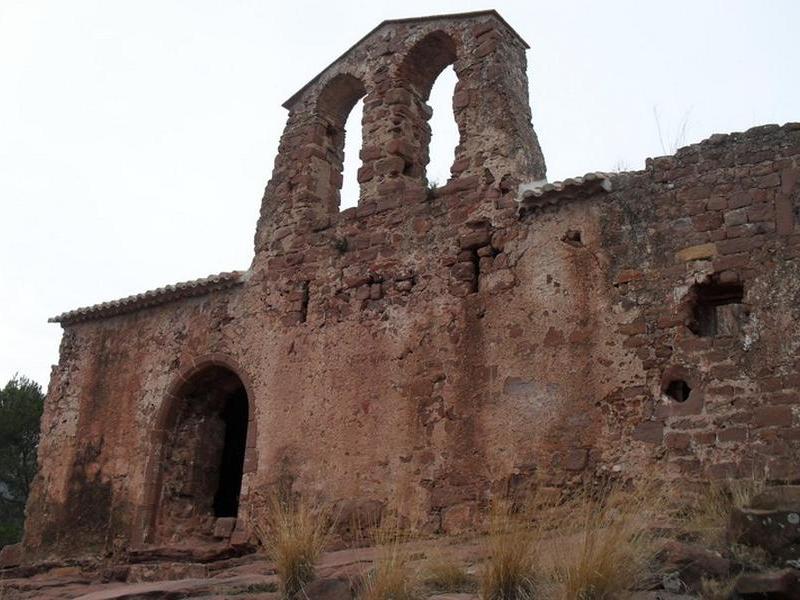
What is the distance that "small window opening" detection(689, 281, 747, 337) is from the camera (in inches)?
293

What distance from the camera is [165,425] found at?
10875 mm

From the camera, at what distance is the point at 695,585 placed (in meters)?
4.72

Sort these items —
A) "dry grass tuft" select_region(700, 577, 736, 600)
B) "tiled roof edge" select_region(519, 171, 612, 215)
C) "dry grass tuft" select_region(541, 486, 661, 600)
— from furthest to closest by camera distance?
"tiled roof edge" select_region(519, 171, 612, 215) → "dry grass tuft" select_region(700, 577, 736, 600) → "dry grass tuft" select_region(541, 486, 661, 600)

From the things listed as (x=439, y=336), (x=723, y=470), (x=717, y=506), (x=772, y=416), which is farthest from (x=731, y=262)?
(x=439, y=336)

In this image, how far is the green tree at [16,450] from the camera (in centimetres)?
2231

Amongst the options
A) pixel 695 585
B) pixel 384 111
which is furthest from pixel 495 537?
pixel 384 111

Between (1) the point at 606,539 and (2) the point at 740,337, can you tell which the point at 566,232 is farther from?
(1) the point at 606,539

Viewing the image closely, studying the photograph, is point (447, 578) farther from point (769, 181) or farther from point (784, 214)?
point (769, 181)

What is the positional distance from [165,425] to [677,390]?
6194 millimetres

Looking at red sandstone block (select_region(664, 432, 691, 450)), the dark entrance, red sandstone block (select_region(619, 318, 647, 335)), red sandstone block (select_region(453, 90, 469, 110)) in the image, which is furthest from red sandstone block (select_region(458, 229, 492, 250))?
the dark entrance

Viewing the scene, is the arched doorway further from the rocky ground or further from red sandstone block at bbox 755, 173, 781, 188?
red sandstone block at bbox 755, 173, 781, 188

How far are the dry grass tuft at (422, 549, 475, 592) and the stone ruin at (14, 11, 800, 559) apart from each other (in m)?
2.58

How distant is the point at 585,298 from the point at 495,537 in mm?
3508

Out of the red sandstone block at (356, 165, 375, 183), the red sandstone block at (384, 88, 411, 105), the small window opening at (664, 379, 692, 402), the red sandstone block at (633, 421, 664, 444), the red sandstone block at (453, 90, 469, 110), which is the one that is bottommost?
the red sandstone block at (633, 421, 664, 444)
